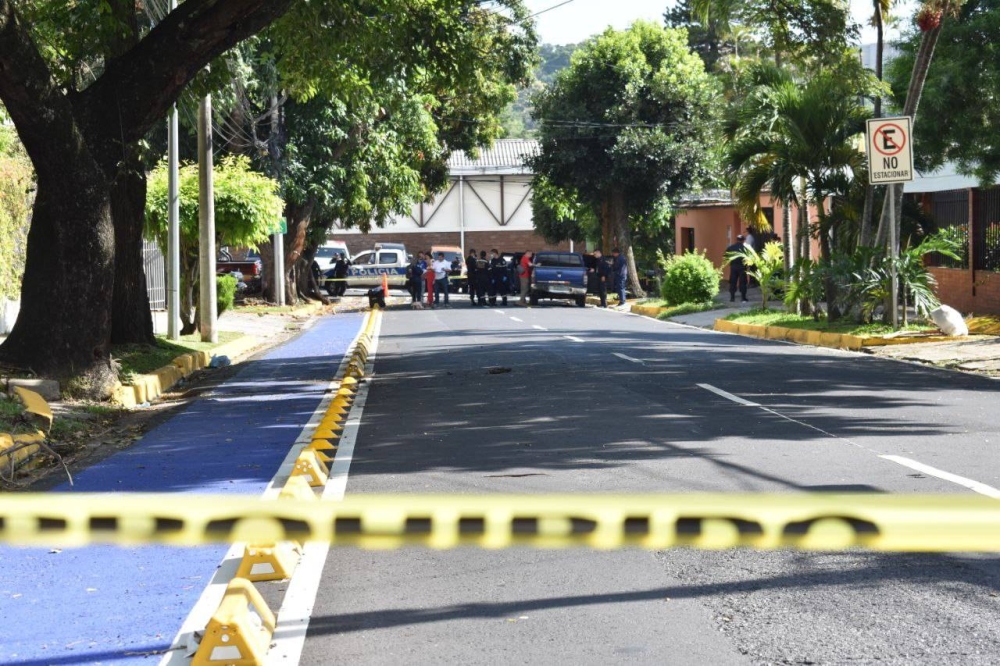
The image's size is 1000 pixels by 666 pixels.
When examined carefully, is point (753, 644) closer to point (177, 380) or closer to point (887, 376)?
point (887, 376)

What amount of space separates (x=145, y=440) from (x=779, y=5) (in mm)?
12724

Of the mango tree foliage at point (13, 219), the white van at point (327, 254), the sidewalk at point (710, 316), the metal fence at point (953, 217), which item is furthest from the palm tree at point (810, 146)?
the white van at point (327, 254)

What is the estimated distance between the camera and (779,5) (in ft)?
64.5

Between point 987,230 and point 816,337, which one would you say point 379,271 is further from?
point 816,337

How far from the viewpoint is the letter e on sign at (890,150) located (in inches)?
771

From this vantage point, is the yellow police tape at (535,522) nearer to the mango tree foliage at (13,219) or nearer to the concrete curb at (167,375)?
the concrete curb at (167,375)

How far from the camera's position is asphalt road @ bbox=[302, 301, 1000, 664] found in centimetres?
493

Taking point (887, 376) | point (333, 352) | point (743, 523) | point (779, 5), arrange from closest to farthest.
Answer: point (743, 523), point (887, 376), point (779, 5), point (333, 352)

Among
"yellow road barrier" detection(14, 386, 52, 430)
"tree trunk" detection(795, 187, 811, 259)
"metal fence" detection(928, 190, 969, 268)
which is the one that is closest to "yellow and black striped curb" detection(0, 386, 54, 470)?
"yellow road barrier" detection(14, 386, 52, 430)

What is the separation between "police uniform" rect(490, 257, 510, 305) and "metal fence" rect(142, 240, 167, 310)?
41.2 ft

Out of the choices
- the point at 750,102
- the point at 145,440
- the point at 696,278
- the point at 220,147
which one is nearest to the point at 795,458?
the point at 145,440

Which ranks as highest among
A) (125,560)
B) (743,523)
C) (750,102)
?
(750,102)

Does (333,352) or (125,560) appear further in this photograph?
(333,352)

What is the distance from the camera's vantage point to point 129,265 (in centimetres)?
1850
